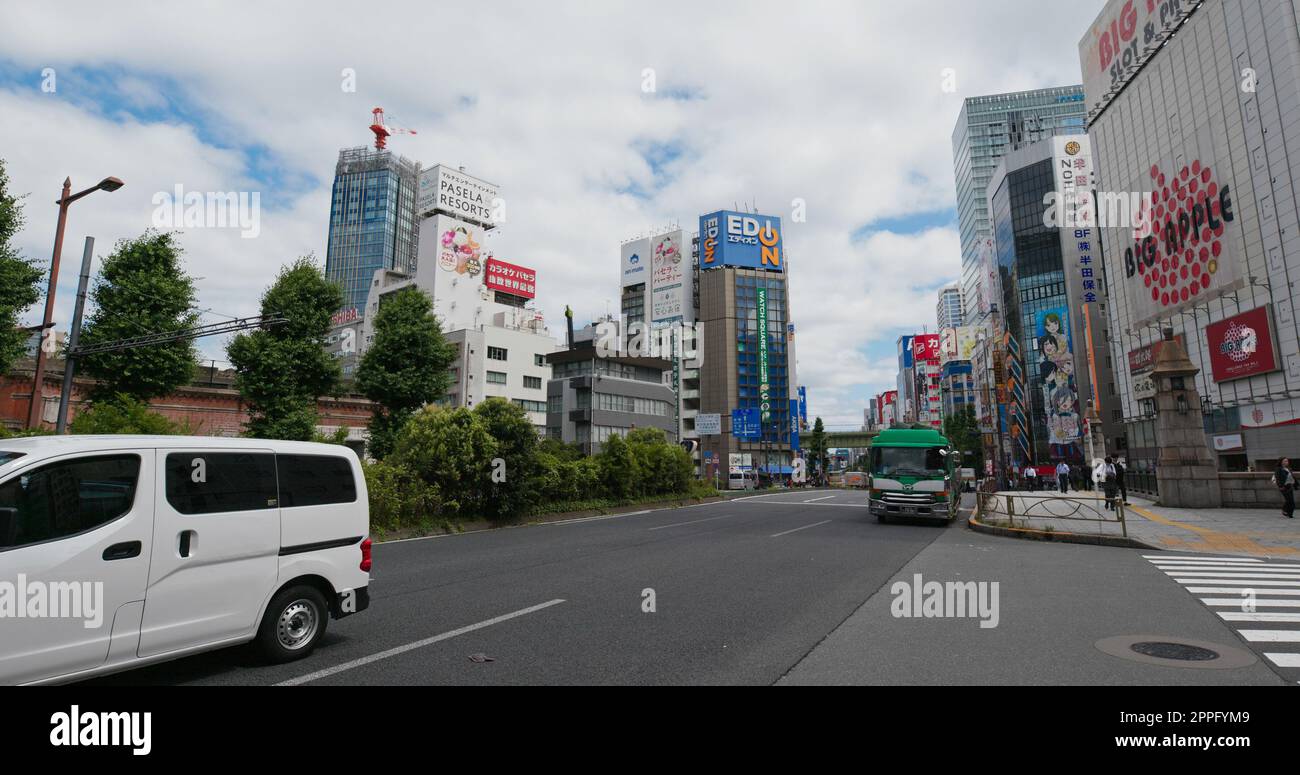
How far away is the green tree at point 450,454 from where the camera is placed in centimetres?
1855

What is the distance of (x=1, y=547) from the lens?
12.6 ft

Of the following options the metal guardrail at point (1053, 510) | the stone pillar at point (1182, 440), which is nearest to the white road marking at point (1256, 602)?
the metal guardrail at point (1053, 510)

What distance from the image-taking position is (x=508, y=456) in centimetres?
2012

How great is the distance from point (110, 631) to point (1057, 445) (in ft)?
297

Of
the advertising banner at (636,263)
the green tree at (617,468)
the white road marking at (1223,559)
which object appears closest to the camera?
the white road marking at (1223,559)

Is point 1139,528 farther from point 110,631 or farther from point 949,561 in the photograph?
point 110,631

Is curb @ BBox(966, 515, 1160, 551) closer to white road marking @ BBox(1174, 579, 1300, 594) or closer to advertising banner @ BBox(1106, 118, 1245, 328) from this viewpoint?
white road marking @ BBox(1174, 579, 1300, 594)

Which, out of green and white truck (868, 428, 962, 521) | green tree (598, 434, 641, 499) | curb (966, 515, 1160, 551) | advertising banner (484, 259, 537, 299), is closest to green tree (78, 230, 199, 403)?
green tree (598, 434, 641, 499)

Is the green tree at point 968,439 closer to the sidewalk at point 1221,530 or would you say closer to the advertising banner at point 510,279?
the advertising banner at point 510,279

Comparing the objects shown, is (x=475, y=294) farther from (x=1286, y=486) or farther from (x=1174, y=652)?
(x=1174, y=652)

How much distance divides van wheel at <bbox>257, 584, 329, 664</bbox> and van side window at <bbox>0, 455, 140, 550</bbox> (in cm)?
145

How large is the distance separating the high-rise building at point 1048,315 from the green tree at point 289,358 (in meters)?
76.7

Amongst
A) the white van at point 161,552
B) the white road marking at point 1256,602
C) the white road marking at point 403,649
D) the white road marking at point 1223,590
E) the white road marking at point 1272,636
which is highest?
the white van at point 161,552

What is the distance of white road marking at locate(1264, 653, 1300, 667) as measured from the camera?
532cm
